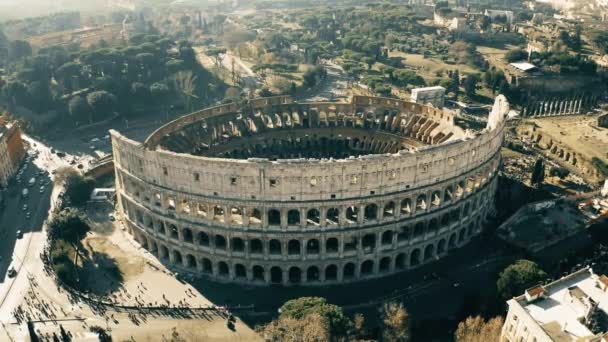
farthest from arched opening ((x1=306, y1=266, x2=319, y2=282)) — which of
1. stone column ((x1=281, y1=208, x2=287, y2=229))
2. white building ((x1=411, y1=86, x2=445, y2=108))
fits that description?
white building ((x1=411, y1=86, x2=445, y2=108))

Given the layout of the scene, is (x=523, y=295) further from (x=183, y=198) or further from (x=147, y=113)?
(x=147, y=113)

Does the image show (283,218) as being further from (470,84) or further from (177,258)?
(470,84)

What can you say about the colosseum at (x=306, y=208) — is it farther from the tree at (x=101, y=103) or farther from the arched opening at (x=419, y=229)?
the tree at (x=101, y=103)

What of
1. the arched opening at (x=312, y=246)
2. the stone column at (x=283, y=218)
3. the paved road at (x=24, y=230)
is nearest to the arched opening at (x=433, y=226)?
the arched opening at (x=312, y=246)

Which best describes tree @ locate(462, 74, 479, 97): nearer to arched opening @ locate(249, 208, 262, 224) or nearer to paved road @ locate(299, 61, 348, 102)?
paved road @ locate(299, 61, 348, 102)

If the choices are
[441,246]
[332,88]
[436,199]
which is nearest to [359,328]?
[441,246]

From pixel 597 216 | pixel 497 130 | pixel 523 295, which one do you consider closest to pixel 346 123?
pixel 497 130
